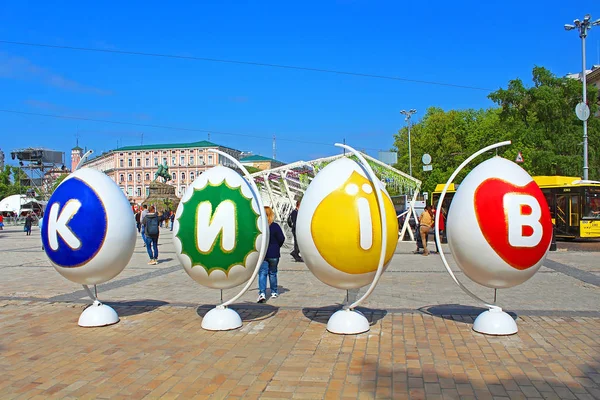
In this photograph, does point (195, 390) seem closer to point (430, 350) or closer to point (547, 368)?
point (430, 350)

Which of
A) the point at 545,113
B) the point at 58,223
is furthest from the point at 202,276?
the point at 545,113

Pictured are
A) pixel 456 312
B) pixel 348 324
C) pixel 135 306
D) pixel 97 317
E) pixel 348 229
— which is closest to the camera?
pixel 348 229

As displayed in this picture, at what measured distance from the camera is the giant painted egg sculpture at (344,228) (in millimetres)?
6508

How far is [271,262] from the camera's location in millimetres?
9227

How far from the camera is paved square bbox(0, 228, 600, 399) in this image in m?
4.92

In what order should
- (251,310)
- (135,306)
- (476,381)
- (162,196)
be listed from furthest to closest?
(162,196)
(135,306)
(251,310)
(476,381)

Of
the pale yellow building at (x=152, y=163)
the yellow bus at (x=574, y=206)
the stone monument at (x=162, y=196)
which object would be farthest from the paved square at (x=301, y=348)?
the pale yellow building at (x=152, y=163)

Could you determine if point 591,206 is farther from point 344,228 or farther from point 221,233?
point 221,233

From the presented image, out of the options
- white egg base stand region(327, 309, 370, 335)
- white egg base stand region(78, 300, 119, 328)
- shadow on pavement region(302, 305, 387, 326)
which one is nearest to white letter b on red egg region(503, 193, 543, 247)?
white egg base stand region(327, 309, 370, 335)

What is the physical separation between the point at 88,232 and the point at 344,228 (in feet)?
11.1

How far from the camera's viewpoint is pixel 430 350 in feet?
19.8

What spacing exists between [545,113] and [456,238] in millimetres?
32168

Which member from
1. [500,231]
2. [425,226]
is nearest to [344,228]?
[500,231]

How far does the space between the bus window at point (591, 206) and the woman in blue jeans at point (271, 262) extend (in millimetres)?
17109
